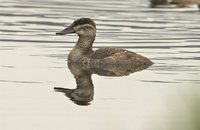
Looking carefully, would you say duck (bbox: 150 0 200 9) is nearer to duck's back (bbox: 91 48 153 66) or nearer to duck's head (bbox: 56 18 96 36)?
duck's head (bbox: 56 18 96 36)

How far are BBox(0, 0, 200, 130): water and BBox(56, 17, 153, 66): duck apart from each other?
1.01 ft

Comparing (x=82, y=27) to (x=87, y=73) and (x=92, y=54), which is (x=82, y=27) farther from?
(x=87, y=73)

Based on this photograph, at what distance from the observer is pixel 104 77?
16844 mm

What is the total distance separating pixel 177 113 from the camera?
6.73 meters

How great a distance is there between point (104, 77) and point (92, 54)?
1.68 m

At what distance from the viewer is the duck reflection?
585 inches

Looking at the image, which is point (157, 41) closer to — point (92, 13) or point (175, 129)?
point (92, 13)

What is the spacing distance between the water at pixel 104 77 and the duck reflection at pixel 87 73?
15 cm

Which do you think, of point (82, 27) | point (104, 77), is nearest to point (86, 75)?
point (104, 77)

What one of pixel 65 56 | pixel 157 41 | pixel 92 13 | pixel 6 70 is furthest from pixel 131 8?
pixel 6 70

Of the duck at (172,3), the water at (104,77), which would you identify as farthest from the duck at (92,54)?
the duck at (172,3)

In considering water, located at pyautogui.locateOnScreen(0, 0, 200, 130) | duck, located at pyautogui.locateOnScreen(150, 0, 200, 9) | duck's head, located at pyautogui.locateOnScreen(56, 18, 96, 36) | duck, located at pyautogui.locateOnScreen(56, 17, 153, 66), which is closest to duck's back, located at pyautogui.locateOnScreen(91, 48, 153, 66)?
duck, located at pyautogui.locateOnScreen(56, 17, 153, 66)

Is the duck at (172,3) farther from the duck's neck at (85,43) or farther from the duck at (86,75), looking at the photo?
the duck at (86,75)

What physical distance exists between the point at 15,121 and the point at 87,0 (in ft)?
65.1
